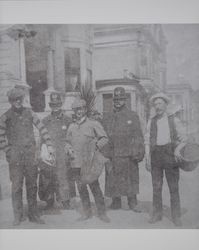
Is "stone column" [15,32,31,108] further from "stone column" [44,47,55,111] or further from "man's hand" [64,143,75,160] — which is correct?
"man's hand" [64,143,75,160]

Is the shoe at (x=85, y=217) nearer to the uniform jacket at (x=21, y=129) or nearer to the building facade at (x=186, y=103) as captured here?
the uniform jacket at (x=21, y=129)

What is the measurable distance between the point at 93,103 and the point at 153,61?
56cm

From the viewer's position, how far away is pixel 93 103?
2.77 m

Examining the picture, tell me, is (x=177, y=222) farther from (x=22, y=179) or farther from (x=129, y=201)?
(x=22, y=179)

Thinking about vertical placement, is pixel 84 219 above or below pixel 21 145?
below

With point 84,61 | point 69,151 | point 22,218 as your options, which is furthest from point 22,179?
point 84,61

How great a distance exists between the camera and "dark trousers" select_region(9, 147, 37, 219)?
2.79 m

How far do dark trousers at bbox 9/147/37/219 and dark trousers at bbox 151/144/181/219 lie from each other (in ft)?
3.08

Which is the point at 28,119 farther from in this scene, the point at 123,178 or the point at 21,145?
the point at 123,178

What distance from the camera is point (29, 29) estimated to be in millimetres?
2760

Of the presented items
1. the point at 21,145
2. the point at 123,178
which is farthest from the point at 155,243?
the point at 21,145

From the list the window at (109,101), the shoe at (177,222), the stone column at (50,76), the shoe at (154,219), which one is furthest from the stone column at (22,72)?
the shoe at (177,222)
